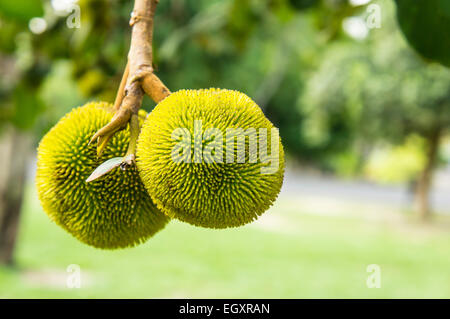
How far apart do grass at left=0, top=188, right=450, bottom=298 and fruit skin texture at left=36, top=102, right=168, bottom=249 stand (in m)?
3.37

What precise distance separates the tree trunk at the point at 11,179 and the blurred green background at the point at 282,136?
0.4 inches

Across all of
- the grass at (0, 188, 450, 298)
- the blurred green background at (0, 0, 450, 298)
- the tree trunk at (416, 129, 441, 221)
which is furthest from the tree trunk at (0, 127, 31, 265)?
the tree trunk at (416, 129, 441, 221)

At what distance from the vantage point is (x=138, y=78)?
603 mm

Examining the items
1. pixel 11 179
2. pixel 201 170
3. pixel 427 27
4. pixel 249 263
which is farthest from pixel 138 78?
pixel 249 263

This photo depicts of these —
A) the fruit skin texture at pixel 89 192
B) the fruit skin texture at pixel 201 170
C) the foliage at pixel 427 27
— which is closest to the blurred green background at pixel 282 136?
the foliage at pixel 427 27

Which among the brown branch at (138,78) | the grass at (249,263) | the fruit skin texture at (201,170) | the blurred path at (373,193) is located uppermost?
the blurred path at (373,193)

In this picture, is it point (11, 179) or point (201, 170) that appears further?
point (11, 179)

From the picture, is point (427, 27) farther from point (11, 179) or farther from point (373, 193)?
point (373, 193)

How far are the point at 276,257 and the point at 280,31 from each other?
2.84 meters

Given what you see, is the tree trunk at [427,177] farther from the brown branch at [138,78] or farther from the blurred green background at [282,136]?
the brown branch at [138,78]

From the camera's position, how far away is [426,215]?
8.34m

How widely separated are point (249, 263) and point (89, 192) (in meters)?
4.77

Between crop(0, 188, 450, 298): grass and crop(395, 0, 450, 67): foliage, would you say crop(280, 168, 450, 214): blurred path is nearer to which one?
crop(0, 188, 450, 298): grass

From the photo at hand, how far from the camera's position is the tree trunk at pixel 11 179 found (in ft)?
13.5
